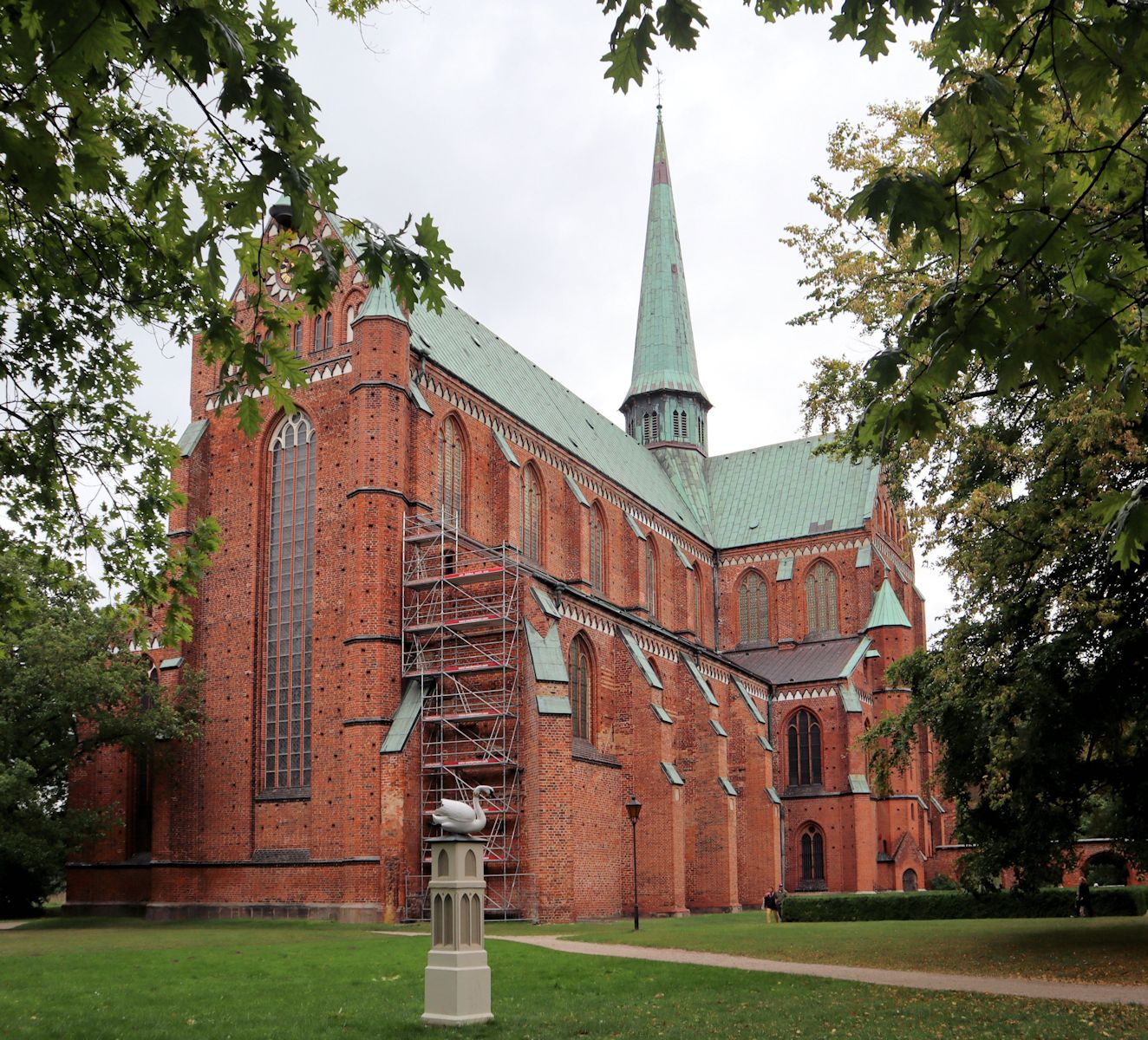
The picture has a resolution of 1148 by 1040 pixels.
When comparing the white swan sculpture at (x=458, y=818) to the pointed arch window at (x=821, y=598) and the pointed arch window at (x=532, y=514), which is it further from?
the pointed arch window at (x=821, y=598)

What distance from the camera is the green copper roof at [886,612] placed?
51.2m

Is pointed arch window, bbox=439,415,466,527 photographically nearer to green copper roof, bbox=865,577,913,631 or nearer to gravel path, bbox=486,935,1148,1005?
gravel path, bbox=486,935,1148,1005

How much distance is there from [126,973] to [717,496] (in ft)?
146

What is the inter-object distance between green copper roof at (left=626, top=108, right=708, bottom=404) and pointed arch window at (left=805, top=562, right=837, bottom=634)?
11165 millimetres

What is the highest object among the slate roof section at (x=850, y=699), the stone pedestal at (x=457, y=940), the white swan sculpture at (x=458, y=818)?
the slate roof section at (x=850, y=699)

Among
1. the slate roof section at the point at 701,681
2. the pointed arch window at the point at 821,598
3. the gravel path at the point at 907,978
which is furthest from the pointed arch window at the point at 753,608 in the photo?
the gravel path at the point at 907,978

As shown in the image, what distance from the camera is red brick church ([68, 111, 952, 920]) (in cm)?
3077

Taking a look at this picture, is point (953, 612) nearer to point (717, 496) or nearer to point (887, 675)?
point (887, 675)

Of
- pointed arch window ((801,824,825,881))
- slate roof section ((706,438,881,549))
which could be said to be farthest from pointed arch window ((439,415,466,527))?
slate roof section ((706,438,881,549))

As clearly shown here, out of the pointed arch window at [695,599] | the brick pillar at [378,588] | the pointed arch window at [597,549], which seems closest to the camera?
the brick pillar at [378,588]

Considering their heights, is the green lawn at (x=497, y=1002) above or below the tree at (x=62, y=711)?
below

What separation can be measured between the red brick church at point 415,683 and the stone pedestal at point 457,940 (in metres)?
12.2

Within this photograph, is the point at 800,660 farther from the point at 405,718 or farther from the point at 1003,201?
the point at 1003,201

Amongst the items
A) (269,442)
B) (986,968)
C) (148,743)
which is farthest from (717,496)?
(986,968)
